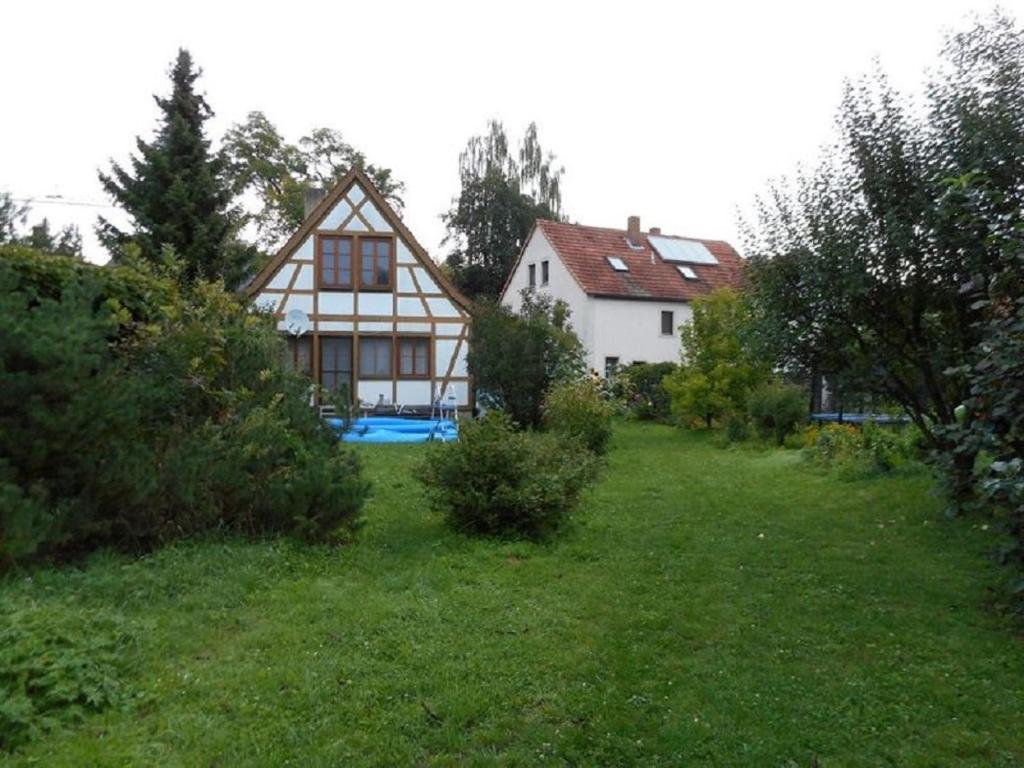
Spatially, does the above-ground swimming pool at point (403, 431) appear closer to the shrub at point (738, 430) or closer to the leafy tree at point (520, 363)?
the leafy tree at point (520, 363)

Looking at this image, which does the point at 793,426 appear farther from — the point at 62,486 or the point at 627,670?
the point at 62,486

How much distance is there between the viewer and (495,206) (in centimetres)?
3719

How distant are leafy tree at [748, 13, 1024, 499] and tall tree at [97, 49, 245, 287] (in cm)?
1560

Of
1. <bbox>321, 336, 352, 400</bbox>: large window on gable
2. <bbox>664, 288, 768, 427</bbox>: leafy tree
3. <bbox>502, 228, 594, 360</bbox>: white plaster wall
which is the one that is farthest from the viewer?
<bbox>502, 228, 594, 360</bbox>: white plaster wall

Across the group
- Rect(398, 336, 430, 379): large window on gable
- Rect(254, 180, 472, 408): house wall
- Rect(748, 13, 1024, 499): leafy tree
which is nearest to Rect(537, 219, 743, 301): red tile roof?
Rect(254, 180, 472, 408): house wall

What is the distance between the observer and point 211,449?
6.20 m

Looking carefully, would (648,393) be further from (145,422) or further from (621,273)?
(145,422)

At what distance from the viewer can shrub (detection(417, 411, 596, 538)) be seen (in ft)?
23.0

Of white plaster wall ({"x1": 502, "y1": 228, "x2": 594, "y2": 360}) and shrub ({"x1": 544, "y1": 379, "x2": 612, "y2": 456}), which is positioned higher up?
white plaster wall ({"x1": 502, "y1": 228, "x2": 594, "y2": 360})

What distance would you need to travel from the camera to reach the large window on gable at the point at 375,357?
21.1m

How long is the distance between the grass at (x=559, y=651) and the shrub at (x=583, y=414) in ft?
20.9

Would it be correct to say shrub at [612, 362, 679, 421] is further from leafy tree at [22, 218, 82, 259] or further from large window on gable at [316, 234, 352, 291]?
leafy tree at [22, 218, 82, 259]

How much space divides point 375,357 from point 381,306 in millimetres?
1394

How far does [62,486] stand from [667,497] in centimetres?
661
